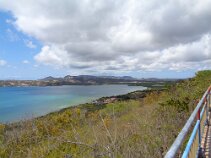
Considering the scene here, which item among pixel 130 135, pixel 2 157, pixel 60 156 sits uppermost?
pixel 130 135

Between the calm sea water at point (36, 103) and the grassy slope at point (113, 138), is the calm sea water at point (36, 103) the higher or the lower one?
the lower one

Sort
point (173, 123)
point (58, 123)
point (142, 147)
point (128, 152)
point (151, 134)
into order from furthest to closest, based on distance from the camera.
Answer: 1. point (58, 123)
2. point (173, 123)
3. point (151, 134)
4. point (142, 147)
5. point (128, 152)

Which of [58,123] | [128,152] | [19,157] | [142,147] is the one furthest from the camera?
[58,123]

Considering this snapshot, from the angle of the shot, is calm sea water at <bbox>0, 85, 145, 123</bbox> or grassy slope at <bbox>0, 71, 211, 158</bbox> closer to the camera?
grassy slope at <bbox>0, 71, 211, 158</bbox>

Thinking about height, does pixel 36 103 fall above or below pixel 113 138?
below

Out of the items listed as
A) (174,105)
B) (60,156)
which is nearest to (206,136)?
(60,156)

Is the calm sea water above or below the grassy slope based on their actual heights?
below

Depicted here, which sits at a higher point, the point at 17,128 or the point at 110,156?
the point at 110,156

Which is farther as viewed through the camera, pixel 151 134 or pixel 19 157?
pixel 19 157

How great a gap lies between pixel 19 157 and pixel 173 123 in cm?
655

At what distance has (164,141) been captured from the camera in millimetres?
Answer: 7969

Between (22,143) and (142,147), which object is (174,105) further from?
(22,143)

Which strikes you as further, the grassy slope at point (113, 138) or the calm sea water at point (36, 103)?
the calm sea water at point (36, 103)

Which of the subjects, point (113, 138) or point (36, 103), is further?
point (36, 103)
